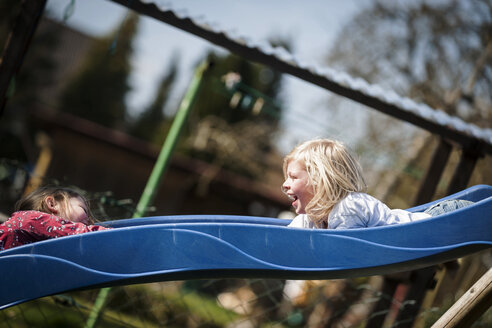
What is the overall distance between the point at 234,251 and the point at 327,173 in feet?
1.47

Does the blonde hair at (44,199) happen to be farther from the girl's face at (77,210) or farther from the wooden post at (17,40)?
the wooden post at (17,40)

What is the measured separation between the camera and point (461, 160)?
9.44 feet

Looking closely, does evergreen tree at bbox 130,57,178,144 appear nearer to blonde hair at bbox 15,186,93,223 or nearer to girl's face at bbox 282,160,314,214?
blonde hair at bbox 15,186,93,223

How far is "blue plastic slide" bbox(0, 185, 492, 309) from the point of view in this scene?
1537 millimetres

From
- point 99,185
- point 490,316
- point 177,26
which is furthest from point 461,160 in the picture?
point 99,185

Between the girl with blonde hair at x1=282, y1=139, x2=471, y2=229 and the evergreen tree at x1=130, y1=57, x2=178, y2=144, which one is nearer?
the girl with blonde hair at x1=282, y1=139, x2=471, y2=229

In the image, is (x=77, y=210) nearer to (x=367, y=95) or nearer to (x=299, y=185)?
(x=299, y=185)

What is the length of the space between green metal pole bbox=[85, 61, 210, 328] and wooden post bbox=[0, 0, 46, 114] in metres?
0.97

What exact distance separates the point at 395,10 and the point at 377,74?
3.44 feet

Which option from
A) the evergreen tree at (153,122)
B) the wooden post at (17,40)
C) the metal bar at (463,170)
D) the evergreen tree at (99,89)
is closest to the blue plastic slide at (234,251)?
the wooden post at (17,40)

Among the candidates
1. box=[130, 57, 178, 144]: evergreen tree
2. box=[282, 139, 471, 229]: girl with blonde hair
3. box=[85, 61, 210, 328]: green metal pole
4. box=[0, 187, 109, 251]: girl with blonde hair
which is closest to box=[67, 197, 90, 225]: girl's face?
box=[0, 187, 109, 251]: girl with blonde hair

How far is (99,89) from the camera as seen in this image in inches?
765

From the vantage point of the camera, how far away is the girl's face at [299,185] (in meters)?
1.82

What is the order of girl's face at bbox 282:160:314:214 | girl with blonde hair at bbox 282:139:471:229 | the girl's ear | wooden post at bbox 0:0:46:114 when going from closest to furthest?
girl with blonde hair at bbox 282:139:471:229 → girl's face at bbox 282:160:314:214 → the girl's ear → wooden post at bbox 0:0:46:114
